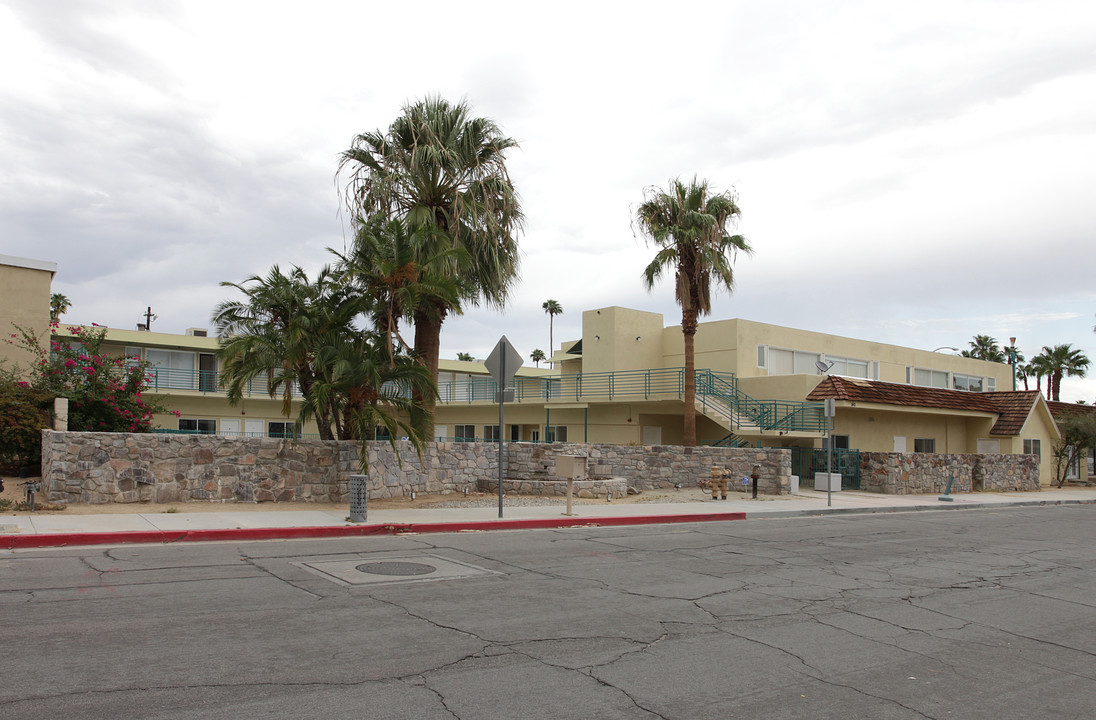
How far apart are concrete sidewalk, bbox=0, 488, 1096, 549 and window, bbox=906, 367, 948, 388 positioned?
67.3ft

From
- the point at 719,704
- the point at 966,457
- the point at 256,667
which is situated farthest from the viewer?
the point at 966,457

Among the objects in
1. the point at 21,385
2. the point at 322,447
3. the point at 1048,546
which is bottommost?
the point at 1048,546

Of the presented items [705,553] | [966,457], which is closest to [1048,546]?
[705,553]

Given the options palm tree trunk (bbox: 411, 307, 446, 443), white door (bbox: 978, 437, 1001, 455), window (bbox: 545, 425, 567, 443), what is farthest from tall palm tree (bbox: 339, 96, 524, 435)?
white door (bbox: 978, 437, 1001, 455)

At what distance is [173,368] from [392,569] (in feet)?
112

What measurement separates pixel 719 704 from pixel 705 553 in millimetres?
7117

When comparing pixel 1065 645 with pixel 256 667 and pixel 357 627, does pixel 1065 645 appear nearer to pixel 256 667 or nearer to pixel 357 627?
pixel 357 627

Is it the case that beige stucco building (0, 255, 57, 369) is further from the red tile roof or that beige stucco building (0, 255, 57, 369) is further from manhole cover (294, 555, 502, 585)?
Result: the red tile roof

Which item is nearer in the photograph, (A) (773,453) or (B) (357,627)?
(B) (357,627)

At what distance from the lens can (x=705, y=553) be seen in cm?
1238

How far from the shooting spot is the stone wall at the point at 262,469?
47.9ft

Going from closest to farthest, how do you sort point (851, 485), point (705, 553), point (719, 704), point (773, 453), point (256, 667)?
point (719, 704), point (256, 667), point (705, 553), point (773, 453), point (851, 485)

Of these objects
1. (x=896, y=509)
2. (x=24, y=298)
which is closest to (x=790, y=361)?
(x=896, y=509)

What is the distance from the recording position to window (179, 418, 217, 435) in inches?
1545
